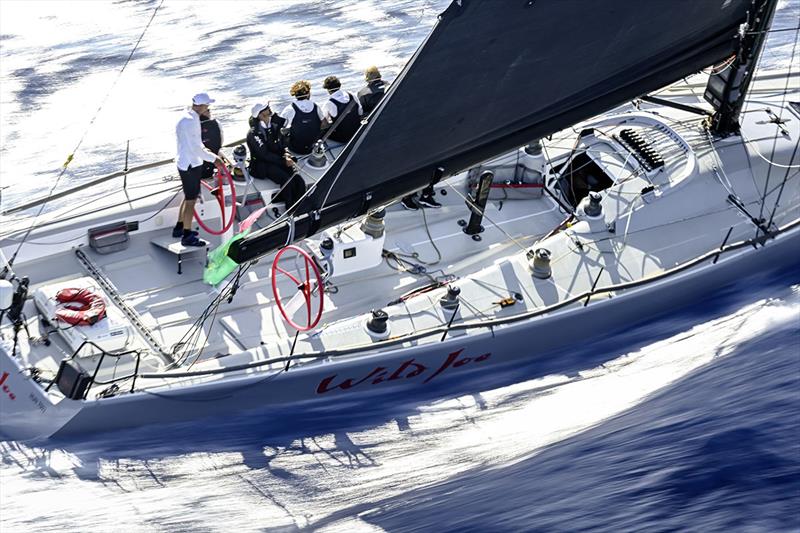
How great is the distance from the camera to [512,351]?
9977mm

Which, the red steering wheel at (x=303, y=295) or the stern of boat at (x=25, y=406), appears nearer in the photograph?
the stern of boat at (x=25, y=406)

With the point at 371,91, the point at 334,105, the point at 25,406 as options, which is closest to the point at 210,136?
the point at 334,105

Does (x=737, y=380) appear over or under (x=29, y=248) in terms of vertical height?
under

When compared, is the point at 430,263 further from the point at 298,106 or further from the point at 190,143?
the point at 190,143

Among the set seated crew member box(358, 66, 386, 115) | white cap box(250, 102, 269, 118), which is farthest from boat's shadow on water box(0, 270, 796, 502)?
seated crew member box(358, 66, 386, 115)

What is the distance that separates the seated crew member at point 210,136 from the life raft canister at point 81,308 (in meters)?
2.05

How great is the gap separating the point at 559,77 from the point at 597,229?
7.10 ft

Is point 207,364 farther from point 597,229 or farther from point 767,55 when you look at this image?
point 767,55

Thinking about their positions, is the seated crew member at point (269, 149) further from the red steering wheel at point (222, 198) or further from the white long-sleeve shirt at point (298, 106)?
the red steering wheel at point (222, 198)

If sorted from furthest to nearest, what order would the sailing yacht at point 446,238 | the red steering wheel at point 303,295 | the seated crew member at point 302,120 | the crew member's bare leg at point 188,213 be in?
1. the seated crew member at point 302,120
2. the crew member's bare leg at point 188,213
3. the red steering wheel at point 303,295
4. the sailing yacht at point 446,238

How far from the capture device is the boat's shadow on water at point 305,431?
8938 mm

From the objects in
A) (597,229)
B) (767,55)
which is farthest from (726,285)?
(767,55)

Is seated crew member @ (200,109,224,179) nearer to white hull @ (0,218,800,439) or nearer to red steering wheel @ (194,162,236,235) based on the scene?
red steering wheel @ (194,162,236,235)

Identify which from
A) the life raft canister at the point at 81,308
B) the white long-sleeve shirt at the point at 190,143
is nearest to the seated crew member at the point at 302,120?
the white long-sleeve shirt at the point at 190,143
